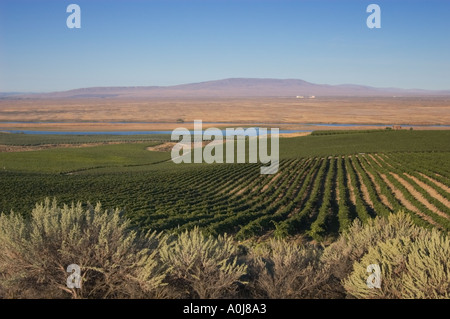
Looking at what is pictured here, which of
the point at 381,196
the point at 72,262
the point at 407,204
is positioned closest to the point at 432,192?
the point at 407,204

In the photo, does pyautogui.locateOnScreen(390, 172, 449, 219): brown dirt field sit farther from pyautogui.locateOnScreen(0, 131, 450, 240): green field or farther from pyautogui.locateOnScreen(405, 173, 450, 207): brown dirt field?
pyautogui.locateOnScreen(405, 173, 450, 207): brown dirt field

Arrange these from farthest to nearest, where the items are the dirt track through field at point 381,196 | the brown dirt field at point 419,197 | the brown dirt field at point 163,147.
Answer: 1. the brown dirt field at point 163,147
2. the dirt track through field at point 381,196
3. the brown dirt field at point 419,197

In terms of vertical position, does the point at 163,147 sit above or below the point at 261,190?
above

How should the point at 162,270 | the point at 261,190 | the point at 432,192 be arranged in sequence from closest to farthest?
the point at 162,270, the point at 432,192, the point at 261,190

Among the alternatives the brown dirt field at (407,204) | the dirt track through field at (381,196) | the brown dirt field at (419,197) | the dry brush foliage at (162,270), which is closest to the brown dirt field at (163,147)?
the dirt track through field at (381,196)

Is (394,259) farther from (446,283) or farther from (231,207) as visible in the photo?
(231,207)

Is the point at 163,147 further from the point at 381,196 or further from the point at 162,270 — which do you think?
the point at 162,270

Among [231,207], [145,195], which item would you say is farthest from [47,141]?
[231,207]

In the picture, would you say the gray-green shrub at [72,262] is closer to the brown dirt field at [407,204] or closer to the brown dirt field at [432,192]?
the brown dirt field at [407,204]

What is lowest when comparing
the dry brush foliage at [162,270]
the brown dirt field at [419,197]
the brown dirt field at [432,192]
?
the brown dirt field at [419,197]
